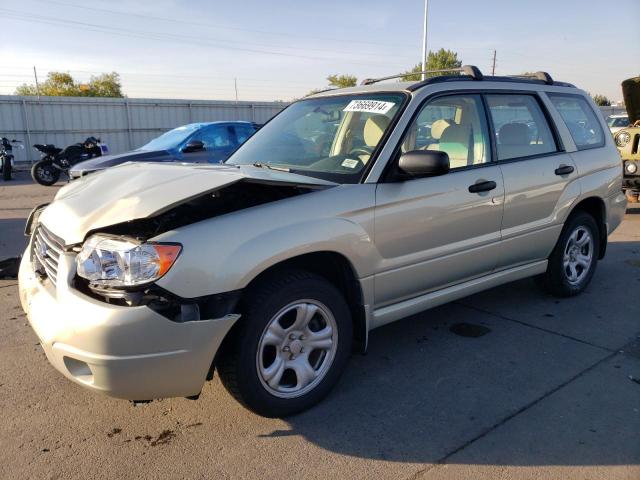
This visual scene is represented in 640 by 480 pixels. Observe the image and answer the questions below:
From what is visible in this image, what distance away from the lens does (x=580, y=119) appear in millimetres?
4809

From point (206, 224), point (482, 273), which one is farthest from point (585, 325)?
point (206, 224)

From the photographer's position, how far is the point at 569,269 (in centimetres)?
474

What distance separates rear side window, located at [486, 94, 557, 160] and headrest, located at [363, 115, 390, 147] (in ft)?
3.37

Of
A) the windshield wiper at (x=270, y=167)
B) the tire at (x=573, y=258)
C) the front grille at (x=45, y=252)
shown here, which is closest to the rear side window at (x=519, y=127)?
the tire at (x=573, y=258)

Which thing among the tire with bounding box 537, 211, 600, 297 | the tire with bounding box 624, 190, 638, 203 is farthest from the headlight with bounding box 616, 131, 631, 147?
the tire with bounding box 537, 211, 600, 297

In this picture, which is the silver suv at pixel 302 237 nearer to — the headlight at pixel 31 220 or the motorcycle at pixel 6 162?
the headlight at pixel 31 220

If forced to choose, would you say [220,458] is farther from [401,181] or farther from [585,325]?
[585,325]

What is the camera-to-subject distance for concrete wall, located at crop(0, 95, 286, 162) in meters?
19.1

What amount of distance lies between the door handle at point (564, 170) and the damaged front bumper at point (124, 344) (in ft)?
9.96

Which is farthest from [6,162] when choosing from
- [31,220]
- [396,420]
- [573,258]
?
[396,420]

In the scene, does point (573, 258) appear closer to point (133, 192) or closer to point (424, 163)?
point (424, 163)

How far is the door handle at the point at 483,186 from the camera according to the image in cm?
359

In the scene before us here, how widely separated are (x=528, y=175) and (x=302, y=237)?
216cm

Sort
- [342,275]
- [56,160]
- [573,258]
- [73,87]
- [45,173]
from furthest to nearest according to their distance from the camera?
[73,87] < [56,160] < [45,173] < [573,258] < [342,275]
